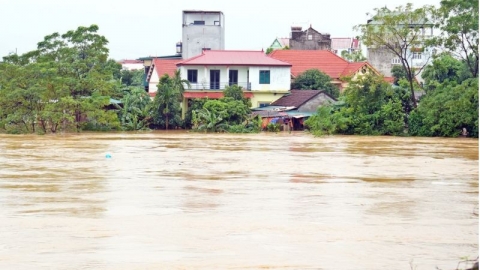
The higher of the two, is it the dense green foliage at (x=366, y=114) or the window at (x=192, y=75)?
the window at (x=192, y=75)

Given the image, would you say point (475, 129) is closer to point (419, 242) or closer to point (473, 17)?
point (473, 17)

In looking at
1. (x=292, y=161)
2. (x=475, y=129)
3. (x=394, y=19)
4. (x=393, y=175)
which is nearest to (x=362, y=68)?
(x=394, y=19)

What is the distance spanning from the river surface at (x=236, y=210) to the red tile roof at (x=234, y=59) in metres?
20.9

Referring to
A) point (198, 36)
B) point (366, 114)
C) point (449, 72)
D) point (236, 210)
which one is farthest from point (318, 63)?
point (236, 210)

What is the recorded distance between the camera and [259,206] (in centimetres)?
1421

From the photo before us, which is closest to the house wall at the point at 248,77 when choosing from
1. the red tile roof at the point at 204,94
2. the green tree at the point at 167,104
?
the red tile roof at the point at 204,94

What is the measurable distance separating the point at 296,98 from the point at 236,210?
32510 millimetres

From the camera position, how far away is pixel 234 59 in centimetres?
4759

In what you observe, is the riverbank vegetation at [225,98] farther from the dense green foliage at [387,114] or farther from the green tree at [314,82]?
the green tree at [314,82]

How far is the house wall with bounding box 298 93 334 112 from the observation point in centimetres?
4458

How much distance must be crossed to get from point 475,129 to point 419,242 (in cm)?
2775

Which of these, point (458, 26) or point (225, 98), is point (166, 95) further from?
point (458, 26)

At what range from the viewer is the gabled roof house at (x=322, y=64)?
53.0 m

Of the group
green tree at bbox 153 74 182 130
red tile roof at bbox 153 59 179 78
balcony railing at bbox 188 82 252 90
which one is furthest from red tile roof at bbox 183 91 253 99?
red tile roof at bbox 153 59 179 78
